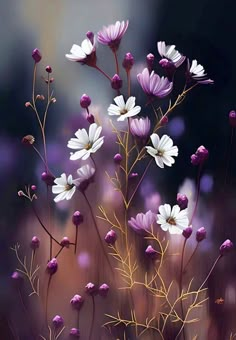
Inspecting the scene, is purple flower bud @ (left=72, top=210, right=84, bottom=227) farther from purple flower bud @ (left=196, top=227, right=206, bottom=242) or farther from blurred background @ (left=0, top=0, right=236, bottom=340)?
purple flower bud @ (left=196, top=227, right=206, bottom=242)

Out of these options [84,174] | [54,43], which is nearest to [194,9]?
[54,43]

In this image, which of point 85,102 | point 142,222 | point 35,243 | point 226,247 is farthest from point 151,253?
point 85,102

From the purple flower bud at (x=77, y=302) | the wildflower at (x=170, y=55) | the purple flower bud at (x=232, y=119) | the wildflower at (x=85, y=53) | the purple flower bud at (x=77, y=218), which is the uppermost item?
the wildflower at (x=170, y=55)

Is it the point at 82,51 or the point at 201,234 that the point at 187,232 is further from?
the point at 82,51

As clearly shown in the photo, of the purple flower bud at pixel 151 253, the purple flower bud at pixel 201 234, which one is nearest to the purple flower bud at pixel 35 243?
the purple flower bud at pixel 151 253

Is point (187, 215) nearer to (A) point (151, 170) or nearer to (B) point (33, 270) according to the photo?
(A) point (151, 170)

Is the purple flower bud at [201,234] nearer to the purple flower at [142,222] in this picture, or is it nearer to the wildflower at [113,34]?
the purple flower at [142,222]
